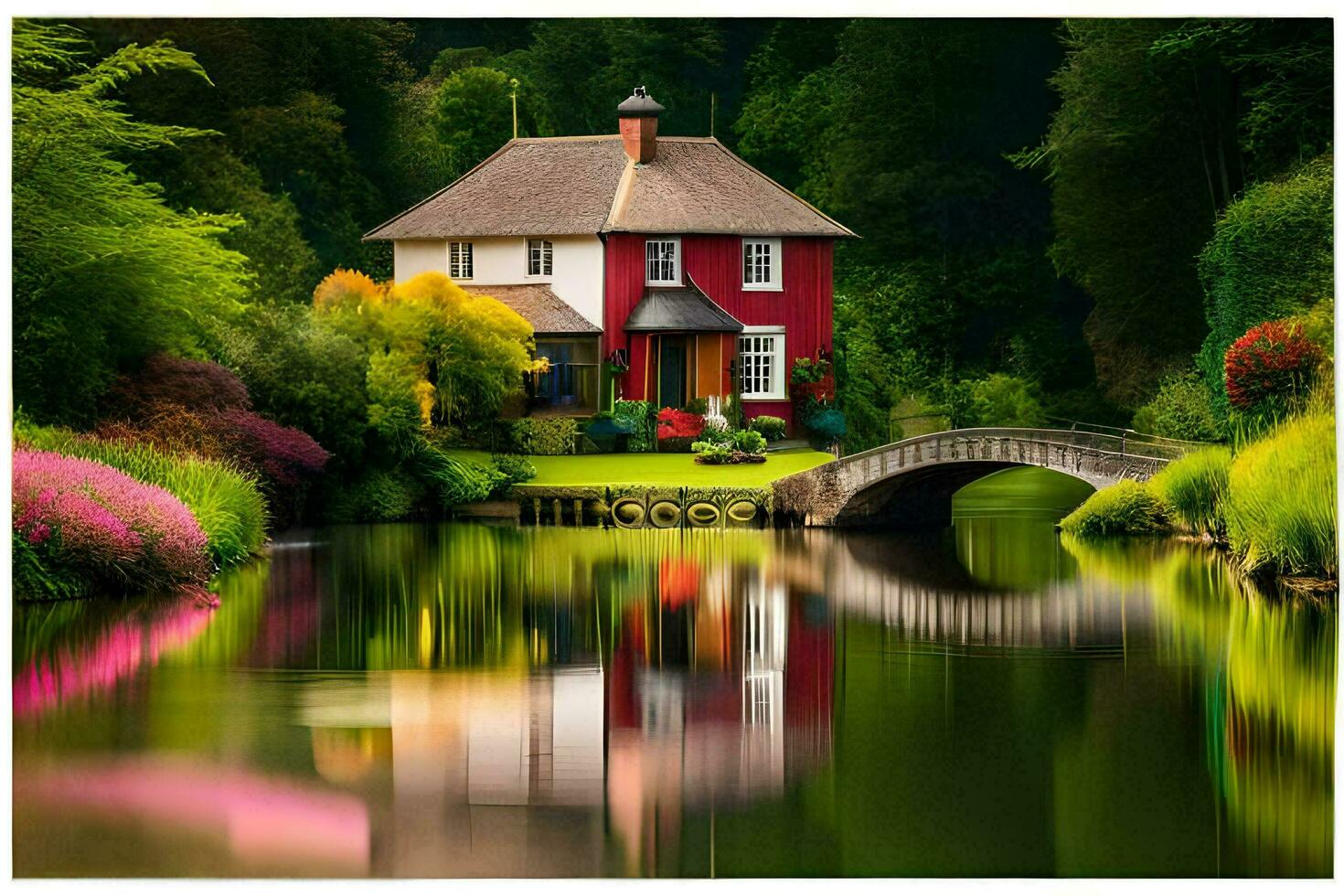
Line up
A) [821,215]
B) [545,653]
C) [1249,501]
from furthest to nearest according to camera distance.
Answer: [821,215]
[1249,501]
[545,653]

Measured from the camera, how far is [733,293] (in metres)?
21.6

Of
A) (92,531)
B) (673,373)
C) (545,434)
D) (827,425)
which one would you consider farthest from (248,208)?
(92,531)

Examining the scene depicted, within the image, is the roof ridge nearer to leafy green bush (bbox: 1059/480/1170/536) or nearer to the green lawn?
the green lawn

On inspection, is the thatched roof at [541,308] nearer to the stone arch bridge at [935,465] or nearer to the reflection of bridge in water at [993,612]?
the stone arch bridge at [935,465]

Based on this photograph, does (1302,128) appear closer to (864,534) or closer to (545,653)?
(864,534)

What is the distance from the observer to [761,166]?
70.0 ft

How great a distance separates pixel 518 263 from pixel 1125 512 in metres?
6.23

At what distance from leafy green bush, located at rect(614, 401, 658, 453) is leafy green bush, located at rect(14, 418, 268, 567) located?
13.1 ft

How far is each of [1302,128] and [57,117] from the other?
37.7 ft

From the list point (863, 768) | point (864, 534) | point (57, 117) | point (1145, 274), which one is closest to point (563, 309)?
point (864, 534)

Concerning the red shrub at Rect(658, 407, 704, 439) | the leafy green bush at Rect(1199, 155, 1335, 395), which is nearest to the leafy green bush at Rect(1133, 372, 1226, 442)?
the leafy green bush at Rect(1199, 155, 1335, 395)

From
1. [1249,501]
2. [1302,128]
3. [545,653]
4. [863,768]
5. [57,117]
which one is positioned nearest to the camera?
[863,768]

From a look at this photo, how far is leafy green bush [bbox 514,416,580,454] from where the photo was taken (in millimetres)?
20750

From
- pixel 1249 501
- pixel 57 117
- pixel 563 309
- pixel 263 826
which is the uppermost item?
pixel 57 117
